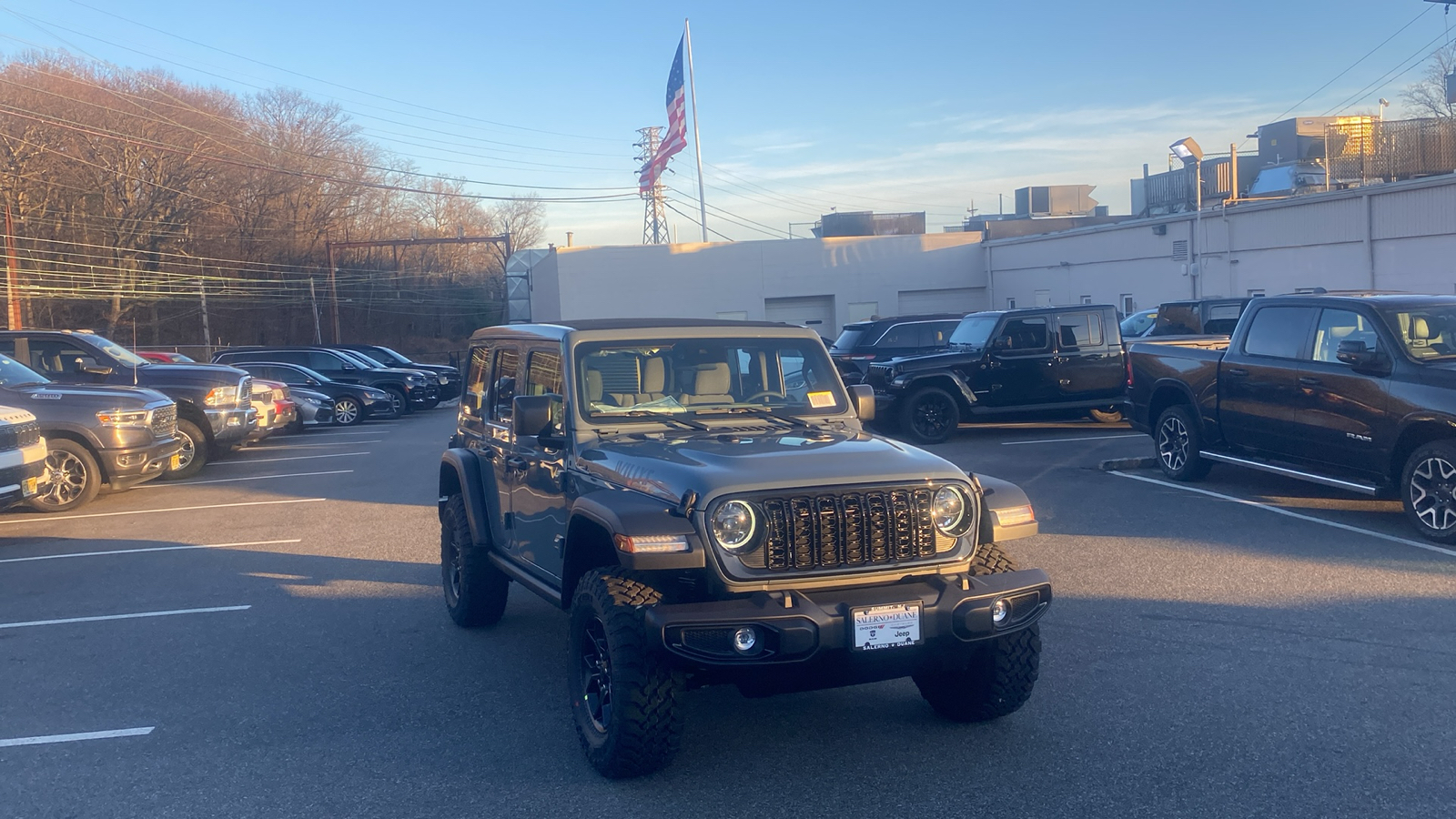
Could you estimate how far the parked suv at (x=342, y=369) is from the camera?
82.2 feet

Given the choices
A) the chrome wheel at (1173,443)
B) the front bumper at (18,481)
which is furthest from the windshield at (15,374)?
the chrome wheel at (1173,443)

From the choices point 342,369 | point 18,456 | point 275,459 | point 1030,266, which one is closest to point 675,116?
point 1030,266

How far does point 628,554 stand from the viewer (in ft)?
14.1

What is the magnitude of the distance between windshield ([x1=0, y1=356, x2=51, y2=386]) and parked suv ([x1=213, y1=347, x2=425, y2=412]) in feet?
37.9

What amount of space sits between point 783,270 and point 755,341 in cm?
3764

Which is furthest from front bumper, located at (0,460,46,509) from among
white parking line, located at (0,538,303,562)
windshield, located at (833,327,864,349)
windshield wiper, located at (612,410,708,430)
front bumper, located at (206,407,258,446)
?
windshield, located at (833,327,864,349)

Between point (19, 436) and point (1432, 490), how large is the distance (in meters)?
12.0

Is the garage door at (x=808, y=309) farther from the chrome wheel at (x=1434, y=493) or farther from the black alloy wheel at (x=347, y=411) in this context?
the chrome wheel at (x=1434, y=493)

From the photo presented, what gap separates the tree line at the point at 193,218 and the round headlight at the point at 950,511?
→ 3589 cm

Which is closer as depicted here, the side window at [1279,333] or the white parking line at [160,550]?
the white parking line at [160,550]

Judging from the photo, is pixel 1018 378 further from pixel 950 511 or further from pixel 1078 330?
pixel 950 511

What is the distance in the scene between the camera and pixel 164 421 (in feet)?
43.9

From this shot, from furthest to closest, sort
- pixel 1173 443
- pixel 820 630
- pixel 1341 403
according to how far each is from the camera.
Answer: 1. pixel 1173 443
2. pixel 1341 403
3. pixel 820 630

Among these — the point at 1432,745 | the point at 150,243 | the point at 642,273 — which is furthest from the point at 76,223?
the point at 1432,745
